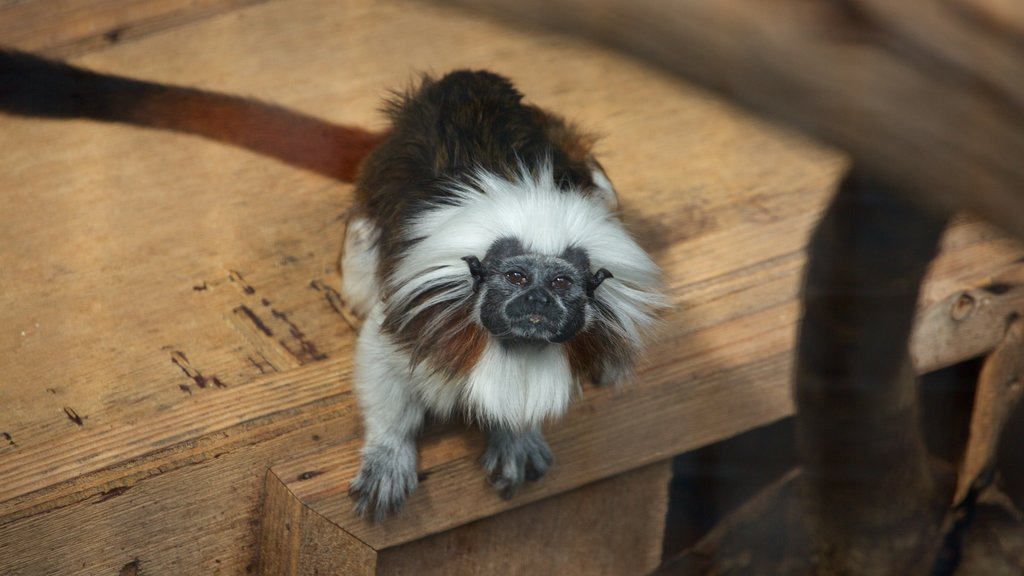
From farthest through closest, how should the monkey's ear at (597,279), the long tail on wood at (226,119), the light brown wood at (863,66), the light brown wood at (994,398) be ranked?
the long tail on wood at (226,119), the light brown wood at (994,398), the monkey's ear at (597,279), the light brown wood at (863,66)

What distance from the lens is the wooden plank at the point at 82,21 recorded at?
3.39 metres

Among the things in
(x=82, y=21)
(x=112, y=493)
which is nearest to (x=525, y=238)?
(x=112, y=493)

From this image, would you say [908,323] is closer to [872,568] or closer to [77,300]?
[872,568]

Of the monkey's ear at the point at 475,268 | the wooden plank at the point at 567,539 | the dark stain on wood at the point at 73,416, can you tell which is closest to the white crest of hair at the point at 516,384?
the monkey's ear at the point at 475,268

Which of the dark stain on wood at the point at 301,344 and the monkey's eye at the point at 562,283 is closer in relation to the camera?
the monkey's eye at the point at 562,283

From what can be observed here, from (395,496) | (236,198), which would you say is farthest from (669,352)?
(236,198)

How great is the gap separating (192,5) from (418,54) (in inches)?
32.6

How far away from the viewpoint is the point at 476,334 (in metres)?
2.18

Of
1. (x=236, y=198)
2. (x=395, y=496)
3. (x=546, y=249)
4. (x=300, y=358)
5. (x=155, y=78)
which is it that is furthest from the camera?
(x=155, y=78)

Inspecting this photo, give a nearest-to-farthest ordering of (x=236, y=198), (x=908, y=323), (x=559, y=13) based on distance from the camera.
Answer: (x=559, y=13), (x=908, y=323), (x=236, y=198)

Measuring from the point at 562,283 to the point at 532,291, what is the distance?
93 millimetres

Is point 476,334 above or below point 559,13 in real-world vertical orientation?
below

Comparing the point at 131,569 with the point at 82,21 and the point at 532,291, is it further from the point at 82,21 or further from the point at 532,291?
the point at 82,21

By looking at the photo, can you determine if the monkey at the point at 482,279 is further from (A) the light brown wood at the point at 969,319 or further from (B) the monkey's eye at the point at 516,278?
(A) the light brown wood at the point at 969,319
